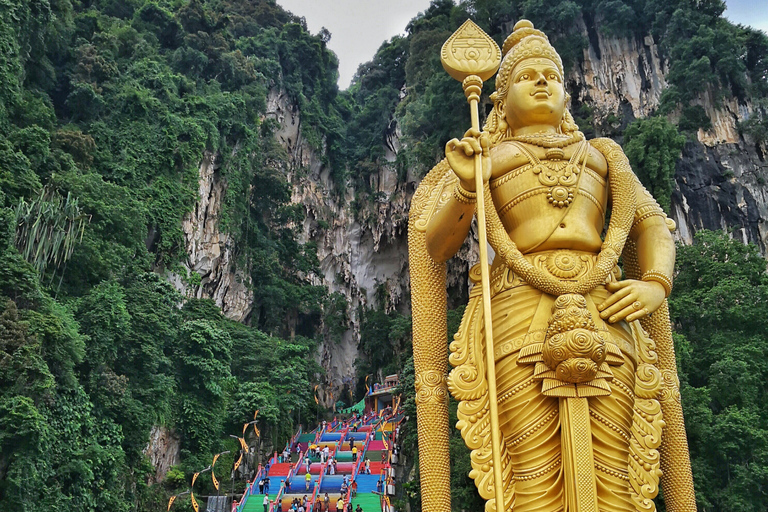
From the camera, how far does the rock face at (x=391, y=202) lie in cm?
1732

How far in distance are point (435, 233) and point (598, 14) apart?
1925cm

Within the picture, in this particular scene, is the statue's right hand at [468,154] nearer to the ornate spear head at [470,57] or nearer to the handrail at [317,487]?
the ornate spear head at [470,57]

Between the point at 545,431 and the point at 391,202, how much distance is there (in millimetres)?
22283

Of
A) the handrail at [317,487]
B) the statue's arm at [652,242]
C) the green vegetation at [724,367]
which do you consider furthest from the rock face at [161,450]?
the statue's arm at [652,242]

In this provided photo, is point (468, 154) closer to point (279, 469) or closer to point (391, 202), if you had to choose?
point (279, 469)

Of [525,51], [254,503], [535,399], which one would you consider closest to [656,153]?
[254,503]

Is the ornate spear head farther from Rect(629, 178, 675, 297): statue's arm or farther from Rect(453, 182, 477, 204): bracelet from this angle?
Rect(629, 178, 675, 297): statue's arm

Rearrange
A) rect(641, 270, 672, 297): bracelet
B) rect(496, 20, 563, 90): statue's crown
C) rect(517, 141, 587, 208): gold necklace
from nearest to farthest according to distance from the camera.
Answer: rect(641, 270, 672, 297): bracelet → rect(517, 141, 587, 208): gold necklace → rect(496, 20, 563, 90): statue's crown

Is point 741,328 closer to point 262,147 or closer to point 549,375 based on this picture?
point 549,375

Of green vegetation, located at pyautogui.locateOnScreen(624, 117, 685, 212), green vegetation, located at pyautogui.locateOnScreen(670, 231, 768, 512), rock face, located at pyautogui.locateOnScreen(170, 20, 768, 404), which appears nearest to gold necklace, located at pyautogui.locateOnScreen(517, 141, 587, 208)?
green vegetation, located at pyautogui.locateOnScreen(670, 231, 768, 512)

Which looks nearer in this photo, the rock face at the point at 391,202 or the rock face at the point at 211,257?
the rock face at the point at 391,202

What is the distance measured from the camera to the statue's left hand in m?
3.51

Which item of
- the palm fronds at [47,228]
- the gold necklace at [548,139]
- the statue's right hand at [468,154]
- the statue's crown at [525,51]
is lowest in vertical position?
the statue's right hand at [468,154]

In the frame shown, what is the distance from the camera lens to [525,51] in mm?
4227
